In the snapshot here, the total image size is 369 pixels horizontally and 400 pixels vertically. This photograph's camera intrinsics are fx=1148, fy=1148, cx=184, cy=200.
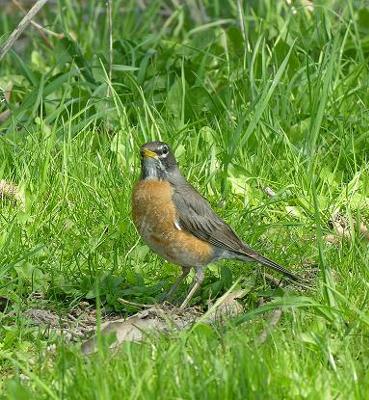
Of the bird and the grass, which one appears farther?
the bird

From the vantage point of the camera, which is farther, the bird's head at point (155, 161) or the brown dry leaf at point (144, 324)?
the bird's head at point (155, 161)

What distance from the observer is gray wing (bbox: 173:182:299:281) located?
5.29 meters

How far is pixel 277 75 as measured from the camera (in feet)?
21.1

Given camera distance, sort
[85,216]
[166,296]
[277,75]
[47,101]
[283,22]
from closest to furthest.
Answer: [166,296] → [85,216] → [277,75] → [47,101] → [283,22]

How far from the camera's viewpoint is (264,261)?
5.20m

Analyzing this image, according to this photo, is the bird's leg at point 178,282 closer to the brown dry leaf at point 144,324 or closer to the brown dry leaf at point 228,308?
the brown dry leaf at point 144,324

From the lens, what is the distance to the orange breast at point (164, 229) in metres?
5.25

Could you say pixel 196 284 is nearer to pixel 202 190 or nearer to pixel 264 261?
pixel 264 261

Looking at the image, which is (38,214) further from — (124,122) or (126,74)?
(126,74)

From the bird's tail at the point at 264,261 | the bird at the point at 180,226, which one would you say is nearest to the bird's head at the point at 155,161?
the bird at the point at 180,226

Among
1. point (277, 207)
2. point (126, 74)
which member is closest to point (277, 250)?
point (277, 207)

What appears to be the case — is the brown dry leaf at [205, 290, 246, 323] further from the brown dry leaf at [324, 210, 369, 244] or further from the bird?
the brown dry leaf at [324, 210, 369, 244]

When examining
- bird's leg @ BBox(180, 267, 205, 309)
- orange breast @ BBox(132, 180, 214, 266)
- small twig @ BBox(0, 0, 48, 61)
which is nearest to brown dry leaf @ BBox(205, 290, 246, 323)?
bird's leg @ BBox(180, 267, 205, 309)

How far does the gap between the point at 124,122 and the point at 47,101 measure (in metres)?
0.72
